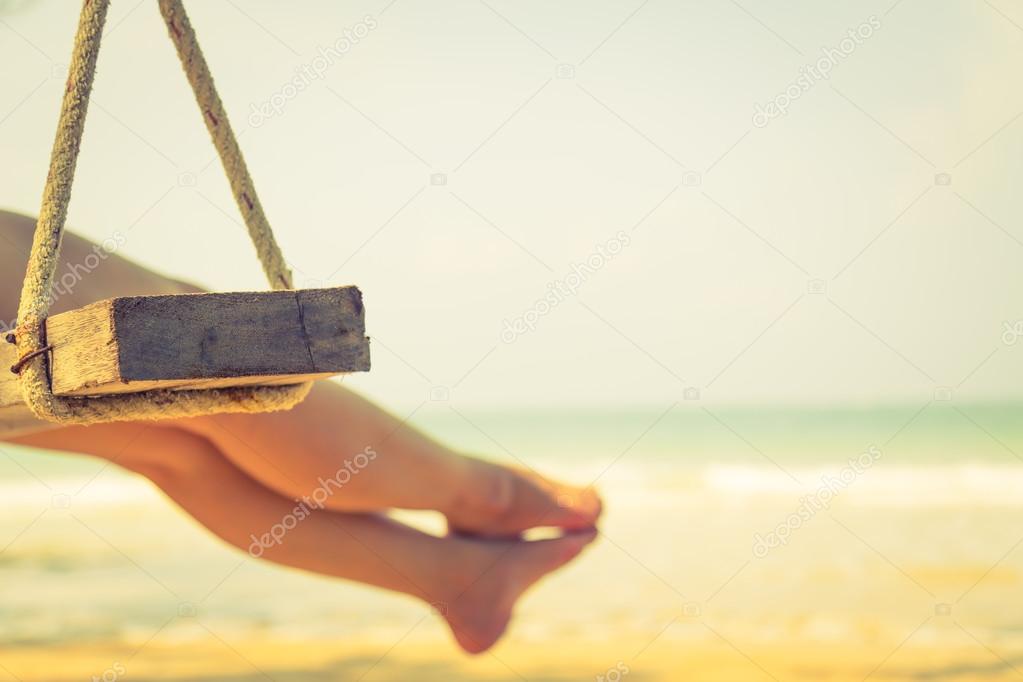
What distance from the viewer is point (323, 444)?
64.7 inches

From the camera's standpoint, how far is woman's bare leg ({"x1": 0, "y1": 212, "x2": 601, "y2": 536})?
141 cm

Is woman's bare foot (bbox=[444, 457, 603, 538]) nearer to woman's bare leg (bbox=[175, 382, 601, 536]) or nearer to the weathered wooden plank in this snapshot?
woman's bare leg (bbox=[175, 382, 601, 536])

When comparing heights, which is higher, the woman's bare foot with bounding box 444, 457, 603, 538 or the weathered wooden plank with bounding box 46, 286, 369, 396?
the woman's bare foot with bounding box 444, 457, 603, 538

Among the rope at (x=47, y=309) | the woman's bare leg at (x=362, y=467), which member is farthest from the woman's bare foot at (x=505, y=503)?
the rope at (x=47, y=309)

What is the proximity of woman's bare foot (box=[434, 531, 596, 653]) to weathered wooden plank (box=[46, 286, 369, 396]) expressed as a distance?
1099 mm

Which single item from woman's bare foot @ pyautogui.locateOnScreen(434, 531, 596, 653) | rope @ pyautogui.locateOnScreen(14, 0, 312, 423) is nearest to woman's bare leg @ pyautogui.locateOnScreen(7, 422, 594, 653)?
woman's bare foot @ pyautogui.locateOnScreen(434, 531, 596, 653)

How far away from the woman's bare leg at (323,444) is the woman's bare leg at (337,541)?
4cm

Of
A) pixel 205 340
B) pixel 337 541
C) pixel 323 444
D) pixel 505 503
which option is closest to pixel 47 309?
pixel 205 340

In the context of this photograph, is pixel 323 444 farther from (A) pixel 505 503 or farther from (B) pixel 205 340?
(B) pixel 205 340

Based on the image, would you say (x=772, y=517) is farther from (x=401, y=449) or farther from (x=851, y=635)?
(x=401, y=449)

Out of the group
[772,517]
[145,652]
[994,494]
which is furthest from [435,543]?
[994,494]

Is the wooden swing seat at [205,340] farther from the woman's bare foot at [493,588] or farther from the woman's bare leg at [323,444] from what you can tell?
the woman's bare foot at [493,588]

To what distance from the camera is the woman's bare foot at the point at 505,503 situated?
1970mm

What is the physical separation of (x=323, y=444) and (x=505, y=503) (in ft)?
1.53
